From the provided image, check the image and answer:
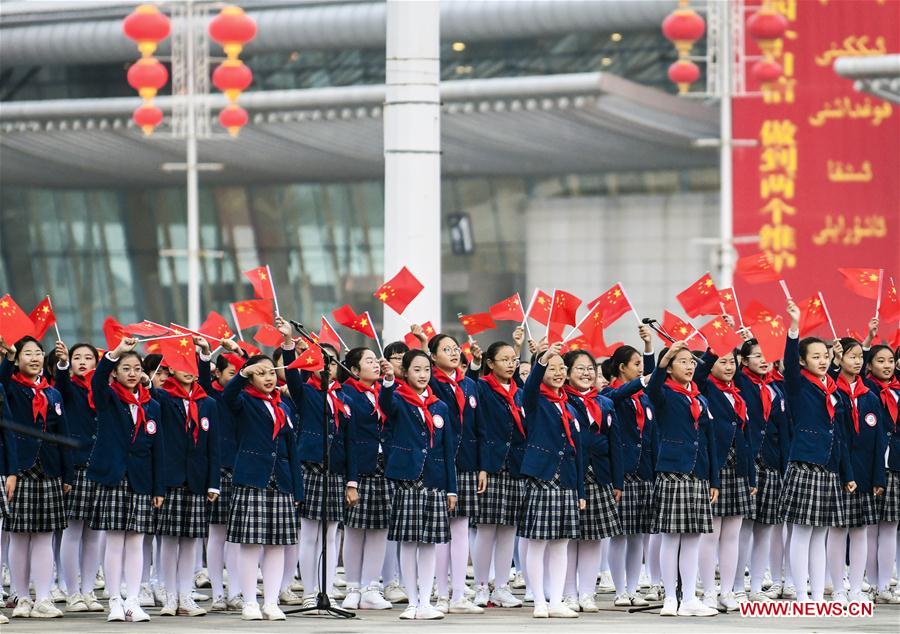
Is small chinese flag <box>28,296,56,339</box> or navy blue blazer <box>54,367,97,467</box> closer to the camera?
navy blue blazer <box>54,367,97,467</box>

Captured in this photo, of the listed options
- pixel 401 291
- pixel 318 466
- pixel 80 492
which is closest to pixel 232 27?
pixel 401 291

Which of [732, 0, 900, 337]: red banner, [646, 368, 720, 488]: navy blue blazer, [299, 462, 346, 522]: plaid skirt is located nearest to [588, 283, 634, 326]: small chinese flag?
[646, 368, 720, 488]: navy blue blazer

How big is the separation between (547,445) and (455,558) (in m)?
1.00

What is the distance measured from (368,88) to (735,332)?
1622 centimetres

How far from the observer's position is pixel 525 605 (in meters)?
10.8

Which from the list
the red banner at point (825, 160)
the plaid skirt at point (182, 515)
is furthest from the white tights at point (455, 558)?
the red banner at point (825, 160)

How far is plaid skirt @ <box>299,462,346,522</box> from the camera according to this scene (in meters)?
10.9

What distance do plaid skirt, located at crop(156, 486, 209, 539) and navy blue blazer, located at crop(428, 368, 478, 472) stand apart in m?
1.57

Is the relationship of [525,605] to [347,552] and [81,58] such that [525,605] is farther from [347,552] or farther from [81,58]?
[81,58]

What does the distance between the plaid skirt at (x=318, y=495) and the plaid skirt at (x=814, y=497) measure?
8.84 ft

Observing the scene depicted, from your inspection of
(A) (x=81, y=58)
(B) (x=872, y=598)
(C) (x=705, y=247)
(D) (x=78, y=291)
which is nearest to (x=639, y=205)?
(C) (x=705, y=247)

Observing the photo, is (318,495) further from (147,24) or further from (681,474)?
(147,24)

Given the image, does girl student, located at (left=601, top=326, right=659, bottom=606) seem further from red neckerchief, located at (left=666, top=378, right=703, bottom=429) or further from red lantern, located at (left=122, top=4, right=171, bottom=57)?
red lantern, located at (left=122, top=4, right=171, bottom=57)

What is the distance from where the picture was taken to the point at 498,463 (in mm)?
11031
